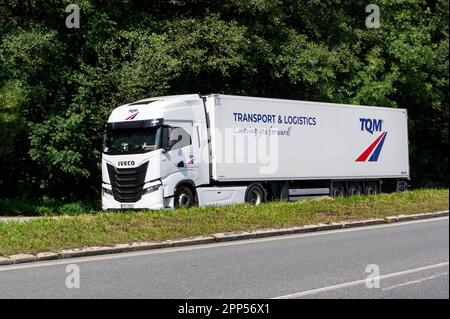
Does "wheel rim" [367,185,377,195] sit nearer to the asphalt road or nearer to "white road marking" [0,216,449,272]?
"white road marking" [0,216,449,272]

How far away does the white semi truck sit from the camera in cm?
2058

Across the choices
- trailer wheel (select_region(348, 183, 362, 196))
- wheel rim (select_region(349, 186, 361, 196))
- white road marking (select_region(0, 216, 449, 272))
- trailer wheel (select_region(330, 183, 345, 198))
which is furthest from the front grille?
wheel rim (select_region(349, 186, 361, 196))

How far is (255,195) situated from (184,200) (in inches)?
138

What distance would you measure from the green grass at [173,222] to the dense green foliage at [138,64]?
8777 mm

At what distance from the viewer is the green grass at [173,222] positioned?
12.9 metres

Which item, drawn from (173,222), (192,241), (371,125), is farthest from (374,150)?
(192,241)

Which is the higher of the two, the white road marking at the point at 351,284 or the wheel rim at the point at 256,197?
the wheel rim at the point at 256,197

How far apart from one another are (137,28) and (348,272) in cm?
1910

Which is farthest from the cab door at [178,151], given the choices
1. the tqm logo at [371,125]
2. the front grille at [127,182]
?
the tqm logo at [371,125]

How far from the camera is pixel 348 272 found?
10328 millimetres

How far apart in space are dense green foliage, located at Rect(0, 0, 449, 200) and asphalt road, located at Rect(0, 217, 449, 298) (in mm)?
12747

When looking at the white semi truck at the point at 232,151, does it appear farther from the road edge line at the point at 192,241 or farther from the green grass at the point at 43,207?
the road edge line at the point at 192,241

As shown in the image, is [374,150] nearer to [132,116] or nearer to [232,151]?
[232,151]

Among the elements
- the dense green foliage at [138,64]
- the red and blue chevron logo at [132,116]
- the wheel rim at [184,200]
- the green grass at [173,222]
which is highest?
the dense green foliage at [138,64]
